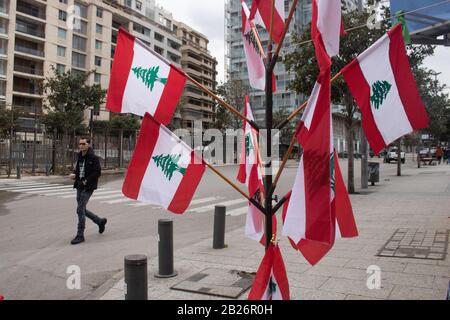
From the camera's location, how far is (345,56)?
13852 millimetres

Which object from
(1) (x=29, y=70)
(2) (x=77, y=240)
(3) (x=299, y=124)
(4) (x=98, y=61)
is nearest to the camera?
(3) (x=299, y=124)

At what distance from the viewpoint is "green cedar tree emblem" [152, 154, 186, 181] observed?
3.21 meters

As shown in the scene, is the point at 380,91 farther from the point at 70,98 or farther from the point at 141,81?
the point at 70,98

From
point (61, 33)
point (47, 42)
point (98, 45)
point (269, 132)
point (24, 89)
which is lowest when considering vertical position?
point (269, 132)

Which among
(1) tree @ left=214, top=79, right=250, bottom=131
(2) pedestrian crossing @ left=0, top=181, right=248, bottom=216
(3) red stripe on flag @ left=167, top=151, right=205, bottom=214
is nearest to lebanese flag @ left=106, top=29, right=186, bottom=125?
(3) red stripe on flag @ left=167, top=151, right=205, bottom=214

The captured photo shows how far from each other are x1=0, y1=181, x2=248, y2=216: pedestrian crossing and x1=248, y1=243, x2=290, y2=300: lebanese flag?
8143mm

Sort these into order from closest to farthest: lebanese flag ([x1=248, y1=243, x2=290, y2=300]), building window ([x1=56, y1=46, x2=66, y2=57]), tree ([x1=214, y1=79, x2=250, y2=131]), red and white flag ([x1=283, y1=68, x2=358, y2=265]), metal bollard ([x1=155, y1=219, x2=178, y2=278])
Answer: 1. red and white flag ([x1=283, y1=68, x2=358, y2=265])
2. lebanese flag ([x1=248, y1=243, x2=290, y2=300])
3. metal bollard ([x1=155, y1=219, x2=178, y2=278])
4. tree ([x1=214, y1=79, x2=250, y2=131])
5. building window ([x1=56, y1=46, x2=66, y2=57])

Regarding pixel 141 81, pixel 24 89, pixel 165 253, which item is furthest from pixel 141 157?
pixel 24 89

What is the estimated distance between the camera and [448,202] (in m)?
12.1

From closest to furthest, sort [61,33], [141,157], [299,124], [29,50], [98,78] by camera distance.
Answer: [299,124], [141,157], [29,50], [61,33], [98,78]

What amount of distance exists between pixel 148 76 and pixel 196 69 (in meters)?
84.6

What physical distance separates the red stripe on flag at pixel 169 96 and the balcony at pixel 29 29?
2164 inches

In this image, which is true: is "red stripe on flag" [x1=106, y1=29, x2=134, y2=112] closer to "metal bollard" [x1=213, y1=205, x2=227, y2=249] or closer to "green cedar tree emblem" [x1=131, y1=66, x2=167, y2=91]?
"green cedar tree emblem" [x1=131, y1=66, x2=167, y2=91]

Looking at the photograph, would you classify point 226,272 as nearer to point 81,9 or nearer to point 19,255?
point 19,255
